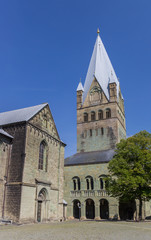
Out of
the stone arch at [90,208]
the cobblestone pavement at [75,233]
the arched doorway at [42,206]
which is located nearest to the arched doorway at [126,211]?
the stone arch at [90,208]

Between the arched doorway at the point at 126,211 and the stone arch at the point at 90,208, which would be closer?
the arched doorway at the point at 126,211

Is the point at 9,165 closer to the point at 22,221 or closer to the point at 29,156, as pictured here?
the point at 29,156

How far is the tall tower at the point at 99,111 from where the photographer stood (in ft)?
180

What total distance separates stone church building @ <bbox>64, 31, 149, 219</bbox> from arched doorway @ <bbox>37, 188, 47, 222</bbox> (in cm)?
1026

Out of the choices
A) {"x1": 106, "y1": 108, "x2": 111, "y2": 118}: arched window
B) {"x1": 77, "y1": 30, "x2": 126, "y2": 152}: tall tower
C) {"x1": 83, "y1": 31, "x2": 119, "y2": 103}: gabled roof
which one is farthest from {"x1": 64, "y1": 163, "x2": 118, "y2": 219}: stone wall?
{"x1": 83, "y1": 31, "x2": 119, "y2": 103}: gabled roof

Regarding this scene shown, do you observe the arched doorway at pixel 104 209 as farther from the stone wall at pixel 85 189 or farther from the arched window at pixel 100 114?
the arched window at pixel 100 114

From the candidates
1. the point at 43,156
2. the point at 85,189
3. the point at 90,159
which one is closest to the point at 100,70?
the point at 90,159

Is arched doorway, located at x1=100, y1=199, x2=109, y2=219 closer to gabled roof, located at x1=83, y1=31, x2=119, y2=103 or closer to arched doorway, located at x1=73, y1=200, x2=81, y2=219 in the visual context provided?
arched doorway, located at x1=73, y1=200, x2=81, y2=219

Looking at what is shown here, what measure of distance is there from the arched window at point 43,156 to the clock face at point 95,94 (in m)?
29.8

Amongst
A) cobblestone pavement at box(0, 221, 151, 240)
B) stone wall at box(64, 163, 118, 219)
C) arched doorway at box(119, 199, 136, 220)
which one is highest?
stone wall at box(64, 163, 118, 219)

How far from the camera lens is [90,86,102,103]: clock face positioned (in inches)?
2338

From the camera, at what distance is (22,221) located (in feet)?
81.4

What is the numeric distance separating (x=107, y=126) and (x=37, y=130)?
28.0 meters

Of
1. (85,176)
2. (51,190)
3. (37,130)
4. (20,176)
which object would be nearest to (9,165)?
(20,176)
